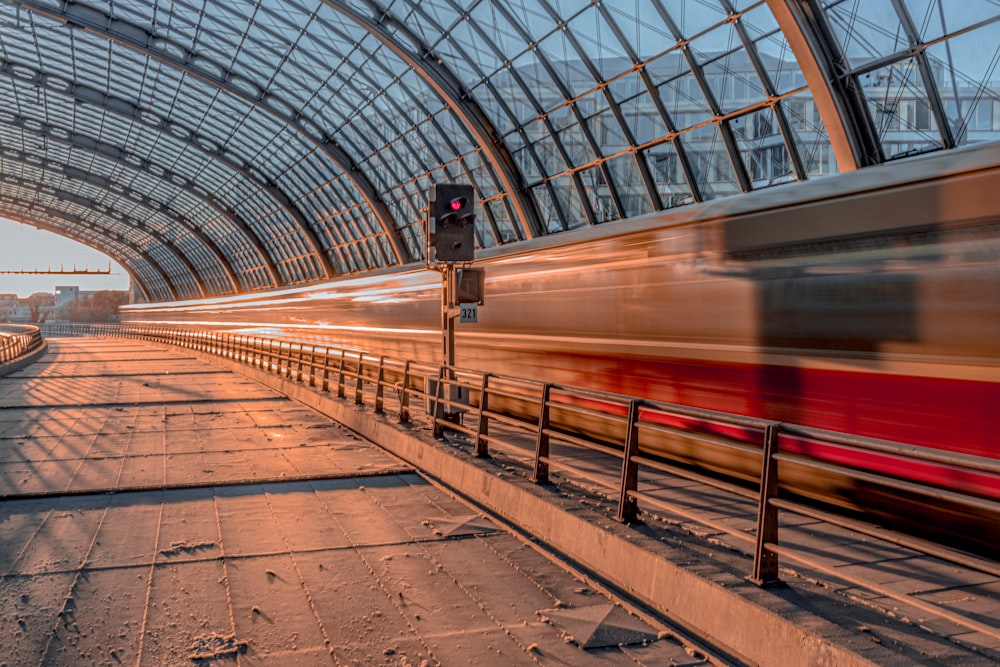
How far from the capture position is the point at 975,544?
23.6 feet

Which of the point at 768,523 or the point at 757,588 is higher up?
the point at 768,523

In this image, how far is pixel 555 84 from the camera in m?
27.4

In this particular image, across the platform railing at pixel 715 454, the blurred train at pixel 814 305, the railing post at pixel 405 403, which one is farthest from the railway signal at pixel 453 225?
the railing post at pixel 405 403

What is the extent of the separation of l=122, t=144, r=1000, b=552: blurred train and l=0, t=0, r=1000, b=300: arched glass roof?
22.3 feet

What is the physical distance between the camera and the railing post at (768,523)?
5.76 metres

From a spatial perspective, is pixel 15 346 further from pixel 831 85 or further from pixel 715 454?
Answer: pixel 715 454

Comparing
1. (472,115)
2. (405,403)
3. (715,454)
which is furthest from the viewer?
(472,115)

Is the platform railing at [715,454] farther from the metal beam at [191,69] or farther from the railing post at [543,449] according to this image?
the metal beam at [191,69]

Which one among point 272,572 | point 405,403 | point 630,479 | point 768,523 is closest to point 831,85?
point 405,403

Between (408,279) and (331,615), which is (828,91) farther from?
(331,615)

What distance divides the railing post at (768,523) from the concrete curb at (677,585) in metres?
0.11

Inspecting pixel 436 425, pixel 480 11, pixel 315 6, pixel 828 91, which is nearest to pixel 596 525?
pixel 436 425

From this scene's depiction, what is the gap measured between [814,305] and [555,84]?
19712 mm

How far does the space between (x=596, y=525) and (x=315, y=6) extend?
3041 centimetres
